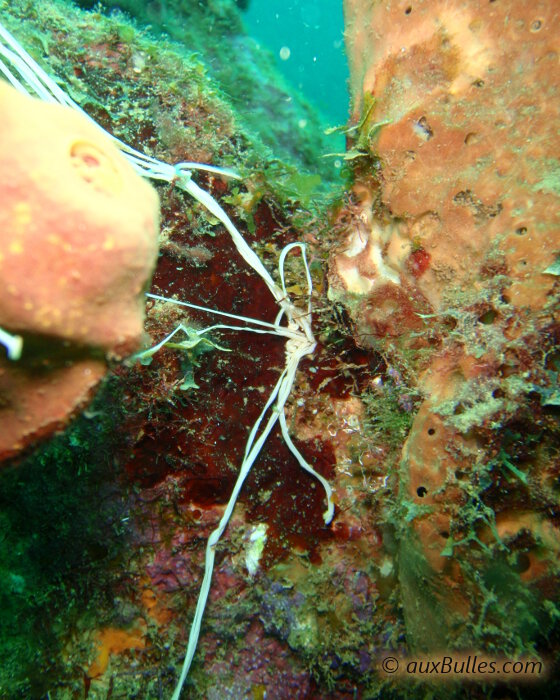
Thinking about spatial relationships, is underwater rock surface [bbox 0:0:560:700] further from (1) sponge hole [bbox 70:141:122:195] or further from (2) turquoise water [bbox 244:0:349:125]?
(2) turquoise water [bbox 244:0:349:125]

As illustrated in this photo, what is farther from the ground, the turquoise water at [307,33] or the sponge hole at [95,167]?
the turquoise water at [307,33]

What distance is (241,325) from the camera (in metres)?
2.78

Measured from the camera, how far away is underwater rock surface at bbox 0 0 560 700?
6.59 ft

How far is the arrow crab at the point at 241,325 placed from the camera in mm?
2523

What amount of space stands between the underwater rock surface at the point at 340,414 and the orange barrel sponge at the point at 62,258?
111 cm

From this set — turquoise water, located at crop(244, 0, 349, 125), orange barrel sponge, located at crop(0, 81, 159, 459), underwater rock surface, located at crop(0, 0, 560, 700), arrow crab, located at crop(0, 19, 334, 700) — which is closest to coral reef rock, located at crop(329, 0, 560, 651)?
underwater rock surface, located at crop(0, 0, 560, 700)

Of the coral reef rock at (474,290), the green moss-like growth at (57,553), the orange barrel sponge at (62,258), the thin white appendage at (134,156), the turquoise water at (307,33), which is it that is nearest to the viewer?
the orange barrel sponge at (62,258)

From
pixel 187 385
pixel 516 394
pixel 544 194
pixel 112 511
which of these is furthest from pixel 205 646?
pixel 544 194

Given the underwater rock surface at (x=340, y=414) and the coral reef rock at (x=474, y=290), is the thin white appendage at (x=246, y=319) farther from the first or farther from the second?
the coral reef rock at (x=474, y=290)

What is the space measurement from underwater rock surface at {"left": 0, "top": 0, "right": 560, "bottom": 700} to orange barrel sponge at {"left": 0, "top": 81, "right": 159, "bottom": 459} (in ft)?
3.65

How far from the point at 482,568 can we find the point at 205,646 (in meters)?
1.92

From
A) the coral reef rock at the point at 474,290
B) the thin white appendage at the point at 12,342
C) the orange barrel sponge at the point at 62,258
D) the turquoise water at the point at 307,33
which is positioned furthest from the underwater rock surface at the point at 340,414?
the turquoise water at the point at 307,33

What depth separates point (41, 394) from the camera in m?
1.29

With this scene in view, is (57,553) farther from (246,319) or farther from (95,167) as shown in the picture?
(95,167)
